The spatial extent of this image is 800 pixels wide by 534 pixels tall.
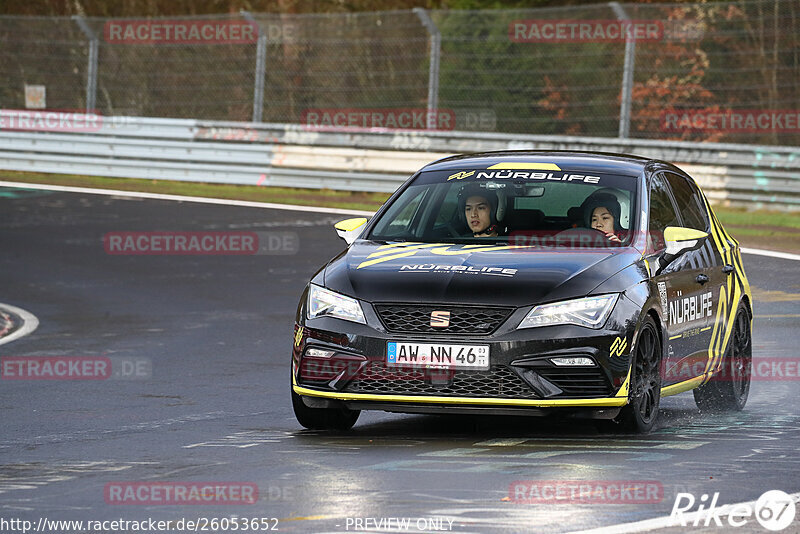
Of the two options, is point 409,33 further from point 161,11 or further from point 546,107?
point 161,11

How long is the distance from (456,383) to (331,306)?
848 mm

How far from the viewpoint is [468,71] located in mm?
26797

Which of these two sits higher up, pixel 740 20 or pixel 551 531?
pixel 740 20

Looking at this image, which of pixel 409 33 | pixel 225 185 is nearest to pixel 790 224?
pixel 409 33

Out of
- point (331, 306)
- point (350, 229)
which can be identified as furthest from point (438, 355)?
point (350, 229)

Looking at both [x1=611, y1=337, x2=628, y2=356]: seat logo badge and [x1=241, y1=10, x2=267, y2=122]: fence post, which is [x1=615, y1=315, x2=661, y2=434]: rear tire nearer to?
[x1=611, y1=337, x2=628, y2=356]: seat logo badge

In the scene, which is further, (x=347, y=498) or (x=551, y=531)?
(x=347, y=498)

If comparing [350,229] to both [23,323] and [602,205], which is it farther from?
[23,323]

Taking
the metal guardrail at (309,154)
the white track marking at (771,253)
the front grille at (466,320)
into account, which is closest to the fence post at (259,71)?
the metal guardrail at (309,154)

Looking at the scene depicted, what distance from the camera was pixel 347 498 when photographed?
6906 millimetres

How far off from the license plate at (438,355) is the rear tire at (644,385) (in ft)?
2.84

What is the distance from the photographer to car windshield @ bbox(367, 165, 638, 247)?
30.8ft

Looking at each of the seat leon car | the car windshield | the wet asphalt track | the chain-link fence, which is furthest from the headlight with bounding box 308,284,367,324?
the chain-link fence

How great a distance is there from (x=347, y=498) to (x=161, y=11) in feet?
128
